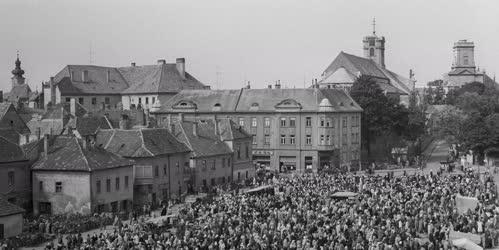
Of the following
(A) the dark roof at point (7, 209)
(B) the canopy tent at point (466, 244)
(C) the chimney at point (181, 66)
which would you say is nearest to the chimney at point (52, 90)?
(C) the chimney at point (181, 66)

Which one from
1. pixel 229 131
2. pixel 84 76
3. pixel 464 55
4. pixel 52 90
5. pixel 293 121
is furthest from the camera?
pixel 464 55

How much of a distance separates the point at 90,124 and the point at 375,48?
105 meters

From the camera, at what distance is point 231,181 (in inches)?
3063

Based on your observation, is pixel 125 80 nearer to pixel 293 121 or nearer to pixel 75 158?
pixel 293 121

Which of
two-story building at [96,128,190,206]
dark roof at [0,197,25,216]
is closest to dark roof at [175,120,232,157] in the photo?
two-story building at [96,128,190,206]

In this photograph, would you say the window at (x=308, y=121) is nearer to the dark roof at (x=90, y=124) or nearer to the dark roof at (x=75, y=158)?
the dark roof at (x=90, y=124)

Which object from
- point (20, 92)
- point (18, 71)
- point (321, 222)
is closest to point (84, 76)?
point (20, 92)

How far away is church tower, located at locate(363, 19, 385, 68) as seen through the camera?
170m

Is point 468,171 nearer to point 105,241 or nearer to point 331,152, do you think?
point 331,152

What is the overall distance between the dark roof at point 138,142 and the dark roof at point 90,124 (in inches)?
313

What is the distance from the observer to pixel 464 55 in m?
190

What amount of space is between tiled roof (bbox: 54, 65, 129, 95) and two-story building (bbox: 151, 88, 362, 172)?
19.3 m

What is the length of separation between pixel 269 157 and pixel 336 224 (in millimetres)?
50642

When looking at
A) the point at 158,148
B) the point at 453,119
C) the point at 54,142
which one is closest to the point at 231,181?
the point at 158,148
